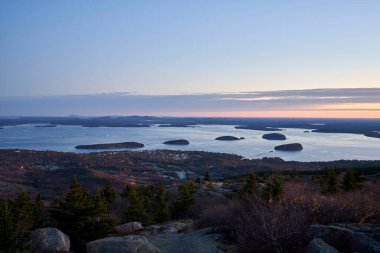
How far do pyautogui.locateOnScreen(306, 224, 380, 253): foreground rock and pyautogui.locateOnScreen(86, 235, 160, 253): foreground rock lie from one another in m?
4.74

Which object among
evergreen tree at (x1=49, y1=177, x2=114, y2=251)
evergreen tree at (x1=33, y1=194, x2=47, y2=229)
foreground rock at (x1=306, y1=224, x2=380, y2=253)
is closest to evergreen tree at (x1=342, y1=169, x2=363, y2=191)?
foreground rock at (x1=306, y1=224, x2=380, y2=253)

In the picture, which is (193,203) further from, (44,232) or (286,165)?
(286,165)

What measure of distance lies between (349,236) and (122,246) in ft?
20.5

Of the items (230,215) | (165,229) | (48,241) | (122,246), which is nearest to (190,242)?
(230,215)

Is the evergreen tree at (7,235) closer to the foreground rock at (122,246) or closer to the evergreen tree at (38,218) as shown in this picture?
the foreground rock at (122,246)

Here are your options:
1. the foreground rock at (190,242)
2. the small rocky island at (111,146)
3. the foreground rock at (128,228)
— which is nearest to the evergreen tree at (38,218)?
the foreground rock at (128,228)

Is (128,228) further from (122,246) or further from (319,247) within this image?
(319,247)

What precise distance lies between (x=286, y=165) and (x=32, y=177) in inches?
1993

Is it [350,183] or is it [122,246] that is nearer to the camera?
[122,246]

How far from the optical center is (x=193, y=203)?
24547 millimetres

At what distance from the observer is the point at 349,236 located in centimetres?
888

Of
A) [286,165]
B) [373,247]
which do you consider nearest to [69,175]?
[286,165]

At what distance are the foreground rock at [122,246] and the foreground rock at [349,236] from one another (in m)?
4.74

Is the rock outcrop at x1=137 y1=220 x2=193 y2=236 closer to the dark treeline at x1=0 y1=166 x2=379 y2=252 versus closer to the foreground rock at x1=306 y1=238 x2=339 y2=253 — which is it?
the dark treeline at x1=0 y1=166 x2=379 y2=252
